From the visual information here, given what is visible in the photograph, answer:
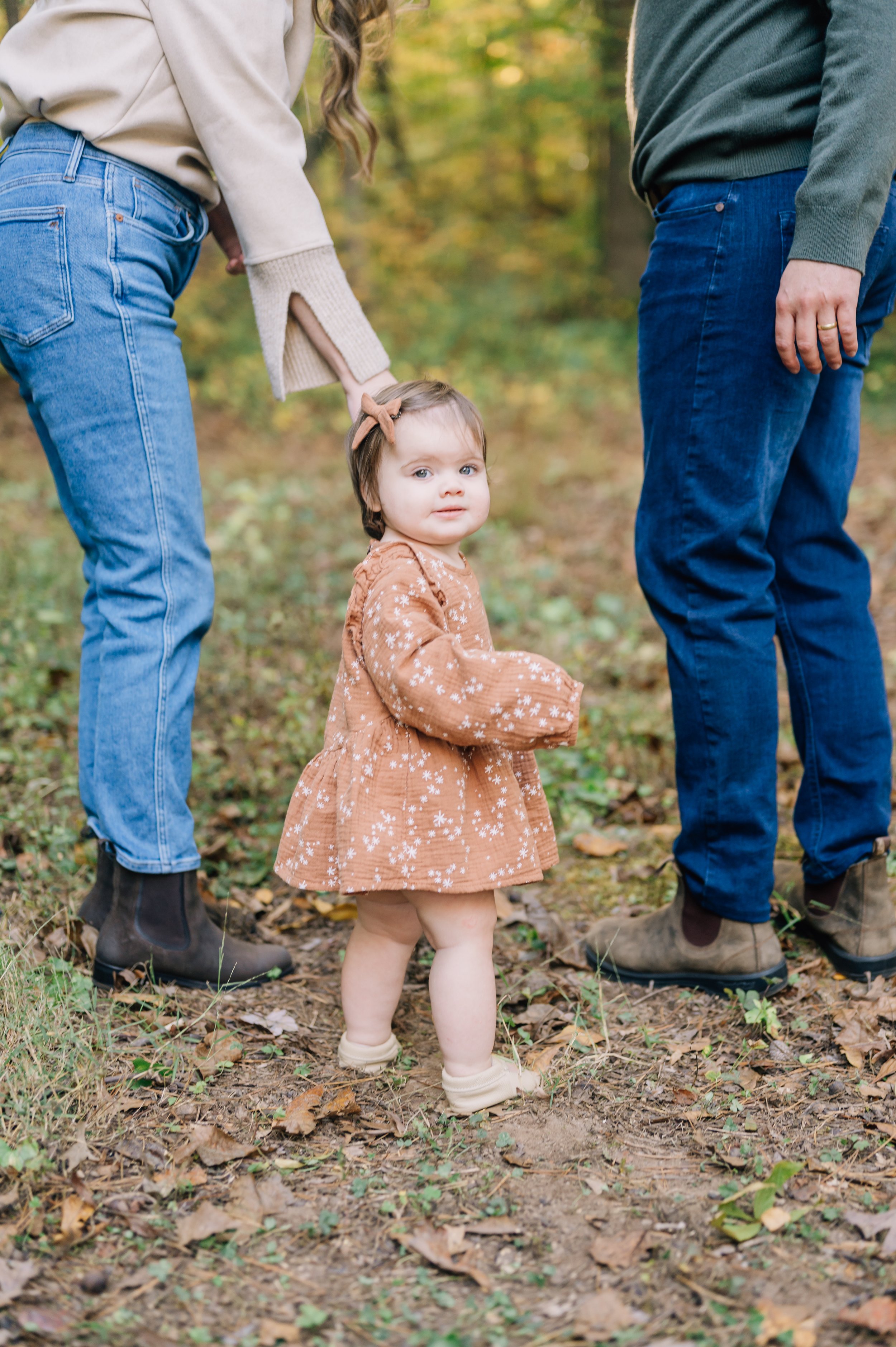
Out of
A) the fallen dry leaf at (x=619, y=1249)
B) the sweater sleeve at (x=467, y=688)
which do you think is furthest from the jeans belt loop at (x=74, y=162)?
the fallen dry leaf at (x=619, y=1249)

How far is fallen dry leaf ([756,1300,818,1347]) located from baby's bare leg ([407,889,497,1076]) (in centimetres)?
71

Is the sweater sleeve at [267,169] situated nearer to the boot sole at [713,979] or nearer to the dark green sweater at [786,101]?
the dark green sweater at [786,101]

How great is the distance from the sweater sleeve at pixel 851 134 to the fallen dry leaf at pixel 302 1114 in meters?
1.94

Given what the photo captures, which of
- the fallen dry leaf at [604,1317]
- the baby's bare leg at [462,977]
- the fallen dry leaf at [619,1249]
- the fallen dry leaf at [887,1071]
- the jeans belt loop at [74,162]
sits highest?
the jeans belt loop at [74,162]

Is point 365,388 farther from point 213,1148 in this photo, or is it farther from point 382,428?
point 213,1148

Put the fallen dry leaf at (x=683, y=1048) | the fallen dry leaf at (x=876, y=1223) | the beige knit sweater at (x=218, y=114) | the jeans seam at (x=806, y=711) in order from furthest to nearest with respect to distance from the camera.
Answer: the jeans seam at (x=806, y=711)
the fallen dry leaf at (x=683, y=1048)
the beige knit sweater at (x=218, y=114)
the fallen dry leaf at (x=876, y=1223)

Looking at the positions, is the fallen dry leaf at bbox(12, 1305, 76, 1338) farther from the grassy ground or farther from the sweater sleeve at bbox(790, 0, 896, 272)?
the sweater sleeve at bbox(790, 0, 896, 272)

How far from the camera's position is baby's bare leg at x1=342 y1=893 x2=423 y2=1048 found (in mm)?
2346

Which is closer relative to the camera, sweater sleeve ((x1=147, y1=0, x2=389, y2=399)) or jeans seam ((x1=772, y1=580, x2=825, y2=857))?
sweater sleeve ((x1=147, y1=0, x2=389, y2=399))

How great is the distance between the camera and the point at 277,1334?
1.66 m

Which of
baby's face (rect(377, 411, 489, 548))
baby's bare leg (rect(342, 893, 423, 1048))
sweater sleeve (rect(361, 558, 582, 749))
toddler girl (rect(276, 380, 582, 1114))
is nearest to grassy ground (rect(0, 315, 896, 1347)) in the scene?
baby's bare leg (rect(342, 893, 423, 1048))

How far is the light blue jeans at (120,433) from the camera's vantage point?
2.35 meters

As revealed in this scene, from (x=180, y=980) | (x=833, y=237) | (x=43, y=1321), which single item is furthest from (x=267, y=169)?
(x=43, y=1321)

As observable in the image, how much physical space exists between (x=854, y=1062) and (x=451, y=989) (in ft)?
2.96
